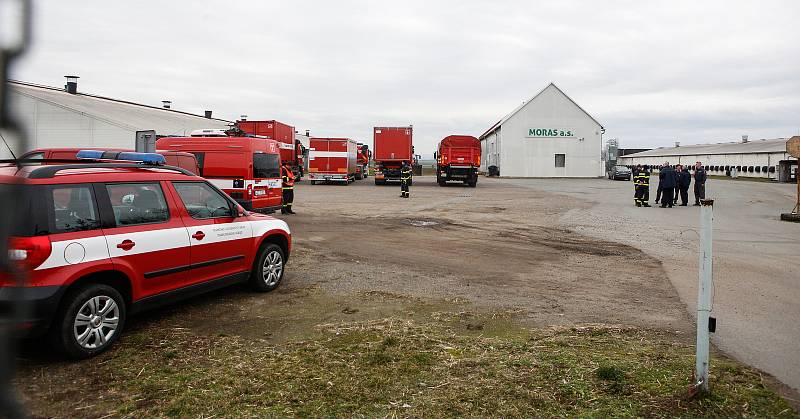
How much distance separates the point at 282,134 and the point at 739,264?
24.7m

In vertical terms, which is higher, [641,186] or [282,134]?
[282,134]

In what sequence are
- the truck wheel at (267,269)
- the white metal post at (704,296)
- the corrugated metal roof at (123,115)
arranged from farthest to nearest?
the corrugated metal roof at (123,115)
the truck wheel at (267,269)
the white metal post at (704,296)

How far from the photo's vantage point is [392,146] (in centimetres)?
3600

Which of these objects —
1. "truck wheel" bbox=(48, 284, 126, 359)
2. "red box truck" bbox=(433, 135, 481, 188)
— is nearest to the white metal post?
"truck wheel" bbox=(48, 284, 126, 359)

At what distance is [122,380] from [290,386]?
4.46 ft

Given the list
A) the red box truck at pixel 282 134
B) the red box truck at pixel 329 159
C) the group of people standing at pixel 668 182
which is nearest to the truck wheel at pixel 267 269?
the group of people standing at pixel 668 182

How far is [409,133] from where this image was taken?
35938mm

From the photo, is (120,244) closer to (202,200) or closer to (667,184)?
(202,200)

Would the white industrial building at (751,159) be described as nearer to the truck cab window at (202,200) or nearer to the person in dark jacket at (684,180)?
the person in dark jacket at (684,180)

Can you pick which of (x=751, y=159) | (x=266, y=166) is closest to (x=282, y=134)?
(x=266, y=166)

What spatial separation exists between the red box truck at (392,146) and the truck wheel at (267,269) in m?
28.5

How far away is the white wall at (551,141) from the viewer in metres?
54.5

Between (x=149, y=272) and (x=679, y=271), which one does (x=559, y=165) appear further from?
(x=149, y=272)

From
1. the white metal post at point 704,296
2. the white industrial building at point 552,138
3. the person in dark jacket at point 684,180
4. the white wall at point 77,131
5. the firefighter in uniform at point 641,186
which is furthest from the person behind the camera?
the white industrial building at point 552,138
